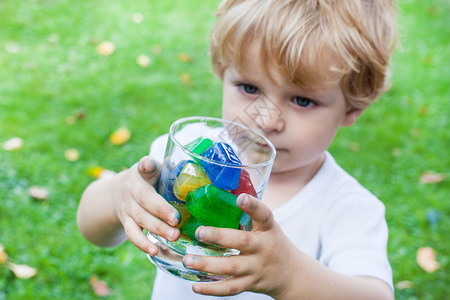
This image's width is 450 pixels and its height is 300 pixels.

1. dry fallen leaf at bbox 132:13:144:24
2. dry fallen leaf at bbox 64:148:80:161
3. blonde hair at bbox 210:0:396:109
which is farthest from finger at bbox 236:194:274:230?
dry fallen leaf at bbox 132:13:144:24

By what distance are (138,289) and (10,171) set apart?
3.91ft

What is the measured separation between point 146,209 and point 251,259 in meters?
0.27

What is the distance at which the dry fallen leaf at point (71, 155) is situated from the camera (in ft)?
10.6

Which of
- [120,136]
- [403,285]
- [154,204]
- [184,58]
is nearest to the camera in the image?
[154,204]

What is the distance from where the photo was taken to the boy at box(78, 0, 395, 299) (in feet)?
4.85

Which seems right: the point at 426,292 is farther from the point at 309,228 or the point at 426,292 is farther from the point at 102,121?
the point at 102,121

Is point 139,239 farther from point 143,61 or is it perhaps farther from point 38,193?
point 143,61

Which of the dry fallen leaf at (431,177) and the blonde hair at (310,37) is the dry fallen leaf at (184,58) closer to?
the dry fallen leaf at (431,177)

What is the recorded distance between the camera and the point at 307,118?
61.8 inches

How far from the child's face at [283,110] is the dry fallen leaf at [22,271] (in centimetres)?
146

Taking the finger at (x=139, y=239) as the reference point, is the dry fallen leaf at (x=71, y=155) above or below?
below

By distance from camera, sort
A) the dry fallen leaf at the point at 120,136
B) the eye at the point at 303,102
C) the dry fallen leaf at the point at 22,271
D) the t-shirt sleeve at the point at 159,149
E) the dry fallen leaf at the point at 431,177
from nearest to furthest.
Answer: the eye at the point at 303,102
the t-shirt sleeve at the point at 159,149
the dry fallen leaf at the point at 22,271
the dry fallen leaf at the point at 120,136
the dry fallen leaf at the point at 431,177

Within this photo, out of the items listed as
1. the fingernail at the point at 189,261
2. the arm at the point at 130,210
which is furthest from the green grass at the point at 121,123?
the fingernail at the point at 189,261

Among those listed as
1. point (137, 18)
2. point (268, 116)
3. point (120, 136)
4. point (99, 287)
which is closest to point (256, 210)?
point (268, 116)
